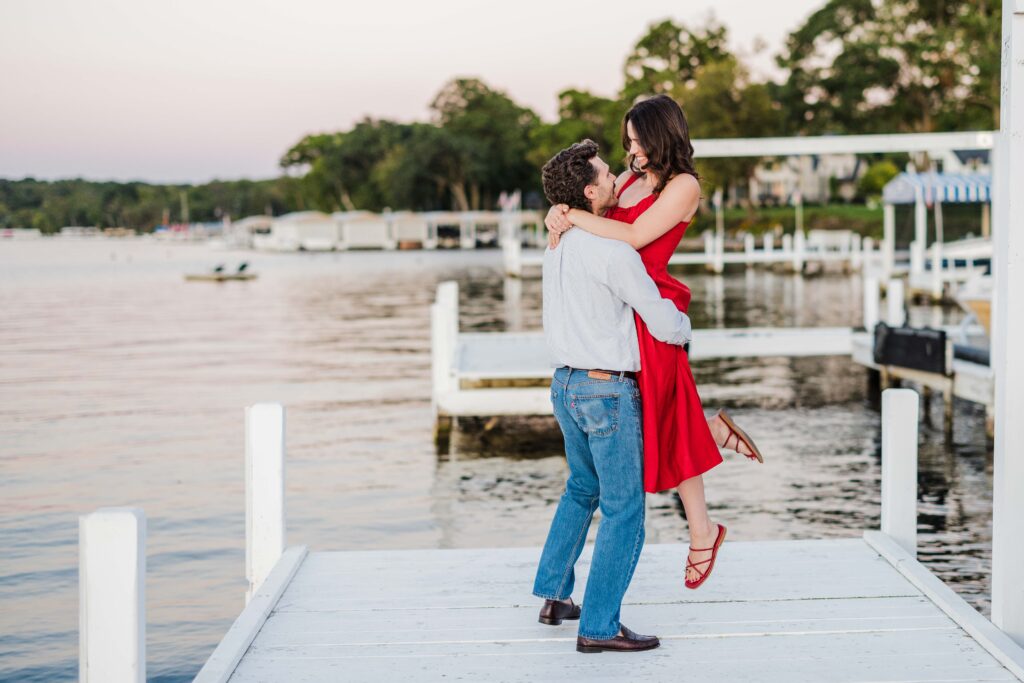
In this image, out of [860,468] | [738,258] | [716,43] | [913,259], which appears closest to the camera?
[860,468]

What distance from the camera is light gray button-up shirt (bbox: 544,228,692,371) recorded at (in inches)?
171

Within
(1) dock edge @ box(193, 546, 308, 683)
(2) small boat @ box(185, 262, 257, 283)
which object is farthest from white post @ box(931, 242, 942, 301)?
(2) small boat @ box(185, 262, 257, 283)

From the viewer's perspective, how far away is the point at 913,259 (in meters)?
32.8

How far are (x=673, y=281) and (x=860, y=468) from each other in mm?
8025

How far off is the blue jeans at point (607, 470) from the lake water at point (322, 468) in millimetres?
3402

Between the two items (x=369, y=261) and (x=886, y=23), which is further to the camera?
(x=369, y=261)

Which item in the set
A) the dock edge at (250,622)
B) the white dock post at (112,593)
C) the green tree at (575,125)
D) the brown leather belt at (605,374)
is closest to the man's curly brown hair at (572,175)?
the brown leather belt at (605,374)

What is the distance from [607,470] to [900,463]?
6.60 ft

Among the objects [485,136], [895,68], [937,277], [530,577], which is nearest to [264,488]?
[530,577]

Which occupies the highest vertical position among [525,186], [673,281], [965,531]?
[525,186]

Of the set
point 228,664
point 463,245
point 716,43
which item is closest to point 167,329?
point 228,664

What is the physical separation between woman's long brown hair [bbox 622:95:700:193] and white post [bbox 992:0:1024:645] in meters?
1.30

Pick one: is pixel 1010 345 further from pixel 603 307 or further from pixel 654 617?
pixel 654 617

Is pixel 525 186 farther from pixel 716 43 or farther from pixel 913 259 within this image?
pixel 913 259
